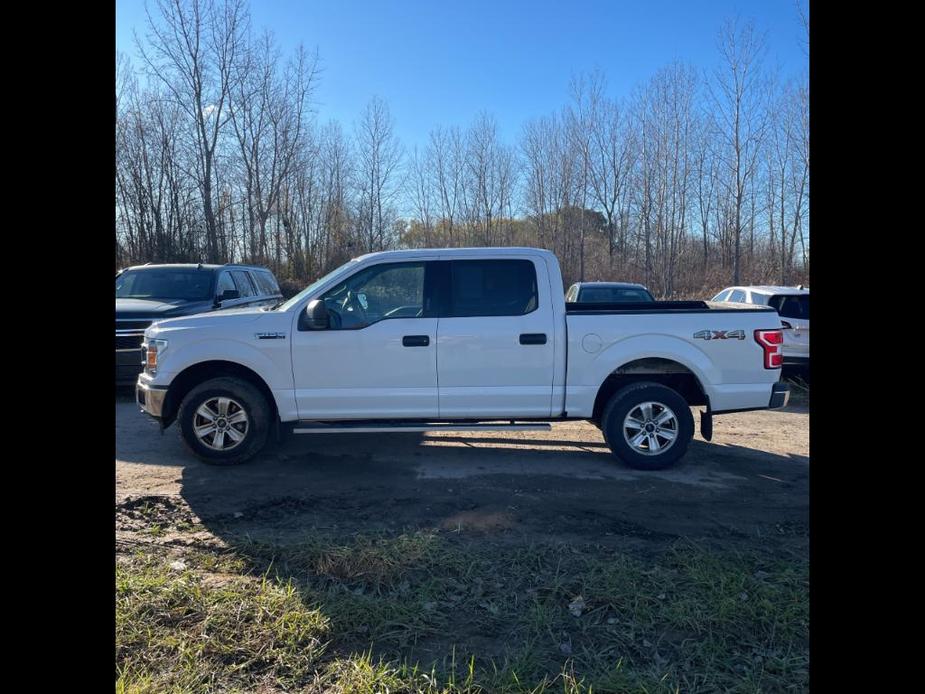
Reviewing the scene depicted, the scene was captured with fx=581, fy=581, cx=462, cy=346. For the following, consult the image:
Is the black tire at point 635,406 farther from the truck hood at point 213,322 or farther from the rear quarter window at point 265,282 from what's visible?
the rear quarter window at point 265,282

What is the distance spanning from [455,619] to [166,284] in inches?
366

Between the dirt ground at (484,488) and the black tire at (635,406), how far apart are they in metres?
0.15

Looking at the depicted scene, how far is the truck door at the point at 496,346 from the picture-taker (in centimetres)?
567

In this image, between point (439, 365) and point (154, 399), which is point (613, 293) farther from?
point (154, 399)

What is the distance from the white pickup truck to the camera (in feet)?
18.5

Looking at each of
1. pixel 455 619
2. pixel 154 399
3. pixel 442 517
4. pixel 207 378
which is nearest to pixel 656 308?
pixel 442 517

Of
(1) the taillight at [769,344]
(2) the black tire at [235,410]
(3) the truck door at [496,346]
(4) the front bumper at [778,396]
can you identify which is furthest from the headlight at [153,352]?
(4) the front bumper at [778,396]

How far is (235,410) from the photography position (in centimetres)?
571
